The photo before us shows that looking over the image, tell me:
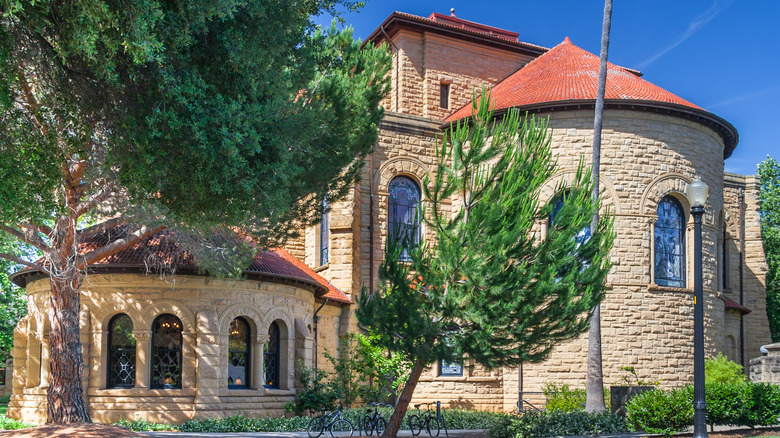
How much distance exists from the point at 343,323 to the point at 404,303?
31.4ft

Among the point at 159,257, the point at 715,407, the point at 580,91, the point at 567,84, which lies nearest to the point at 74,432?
the point at 159,257

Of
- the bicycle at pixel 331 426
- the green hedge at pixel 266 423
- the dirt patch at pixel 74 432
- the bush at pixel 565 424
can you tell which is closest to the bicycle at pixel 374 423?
the green hedge at pixel 266 423

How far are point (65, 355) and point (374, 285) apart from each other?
10707 mm

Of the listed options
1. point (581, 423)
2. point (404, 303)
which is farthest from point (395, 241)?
point (581, 423)

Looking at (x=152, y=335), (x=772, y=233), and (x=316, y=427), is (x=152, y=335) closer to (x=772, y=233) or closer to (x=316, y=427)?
(x=316, y=427)

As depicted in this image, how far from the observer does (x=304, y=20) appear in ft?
42.1

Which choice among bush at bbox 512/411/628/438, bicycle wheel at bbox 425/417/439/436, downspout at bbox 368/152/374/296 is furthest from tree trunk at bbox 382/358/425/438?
downspout at bbox 368/152/374/296

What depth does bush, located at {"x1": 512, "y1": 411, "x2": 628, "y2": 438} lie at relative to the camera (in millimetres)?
16438

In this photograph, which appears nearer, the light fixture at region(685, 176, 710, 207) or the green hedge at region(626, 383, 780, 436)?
the light fixture at region(685, 176, 710, 207)

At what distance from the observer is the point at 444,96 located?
29.7 m

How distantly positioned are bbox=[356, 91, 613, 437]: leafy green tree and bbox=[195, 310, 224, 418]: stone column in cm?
544

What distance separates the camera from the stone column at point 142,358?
18.7 meters

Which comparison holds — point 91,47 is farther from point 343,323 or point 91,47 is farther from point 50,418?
point 343,323

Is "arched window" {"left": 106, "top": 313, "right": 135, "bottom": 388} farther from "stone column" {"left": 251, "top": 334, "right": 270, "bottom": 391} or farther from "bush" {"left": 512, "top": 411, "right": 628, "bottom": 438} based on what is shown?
"bush" {"left": 512, "top": 411, "right": 628, "bottom": 438}
